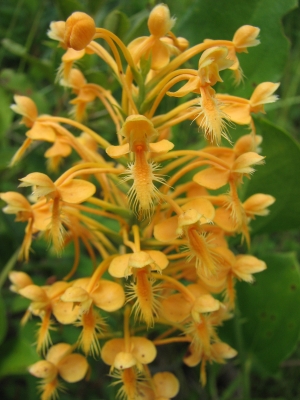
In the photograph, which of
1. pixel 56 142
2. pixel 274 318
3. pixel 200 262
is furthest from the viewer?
pixel 274 318

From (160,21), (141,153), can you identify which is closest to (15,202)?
(141,153)

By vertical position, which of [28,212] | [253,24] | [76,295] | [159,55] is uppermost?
[253,24]

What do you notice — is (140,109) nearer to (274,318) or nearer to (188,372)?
(274,318)

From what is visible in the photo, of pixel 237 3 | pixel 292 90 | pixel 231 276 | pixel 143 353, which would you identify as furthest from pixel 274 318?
pixel 292 90

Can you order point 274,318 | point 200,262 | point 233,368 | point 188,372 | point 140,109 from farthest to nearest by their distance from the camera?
point 233,368, point 188,372, point 274,318, point 140,109, point 200,262

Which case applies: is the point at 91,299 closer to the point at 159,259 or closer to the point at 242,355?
the point at 159,259

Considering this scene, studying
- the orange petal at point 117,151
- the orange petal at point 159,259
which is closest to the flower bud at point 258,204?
the orange petal at point 159,259
